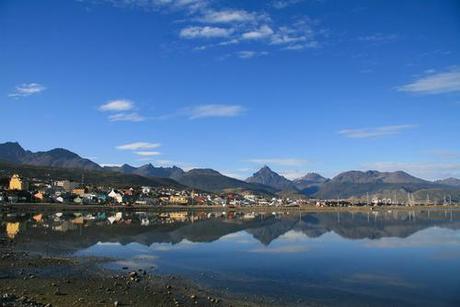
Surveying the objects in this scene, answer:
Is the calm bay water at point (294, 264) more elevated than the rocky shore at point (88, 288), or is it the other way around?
the rocky shore at point (88, 288)

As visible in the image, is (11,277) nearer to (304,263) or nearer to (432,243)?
(304,263)

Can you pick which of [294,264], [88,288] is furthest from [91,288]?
[294,264]

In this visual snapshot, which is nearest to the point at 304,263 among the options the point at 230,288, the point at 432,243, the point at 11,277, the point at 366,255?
the point at 366,255

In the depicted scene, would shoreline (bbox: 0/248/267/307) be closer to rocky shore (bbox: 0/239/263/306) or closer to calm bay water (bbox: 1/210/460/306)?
rocky shore (bbox: 0/239/263/306)

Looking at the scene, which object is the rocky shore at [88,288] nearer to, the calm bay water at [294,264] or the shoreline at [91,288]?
the shoreline at [91,288]

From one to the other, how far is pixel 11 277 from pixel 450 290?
24310 mm

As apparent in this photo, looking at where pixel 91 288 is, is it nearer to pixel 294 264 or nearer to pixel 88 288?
pixel 88 288

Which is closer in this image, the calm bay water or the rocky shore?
the rocky shore

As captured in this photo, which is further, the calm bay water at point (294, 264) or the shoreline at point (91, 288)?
the calm bay water at point (294, 264)

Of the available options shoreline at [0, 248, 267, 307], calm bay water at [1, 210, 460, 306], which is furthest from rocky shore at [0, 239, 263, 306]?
calm bay water at [1, 210, 460, 306]

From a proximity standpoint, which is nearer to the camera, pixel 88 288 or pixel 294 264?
pixel 88 288

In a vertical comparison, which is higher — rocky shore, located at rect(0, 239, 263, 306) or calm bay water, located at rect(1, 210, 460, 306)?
rocky shore, located at rect(0, 239, 263, 306)

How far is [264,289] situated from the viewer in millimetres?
25453

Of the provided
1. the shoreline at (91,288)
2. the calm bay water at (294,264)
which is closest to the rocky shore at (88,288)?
the shoreline at (91,288)
